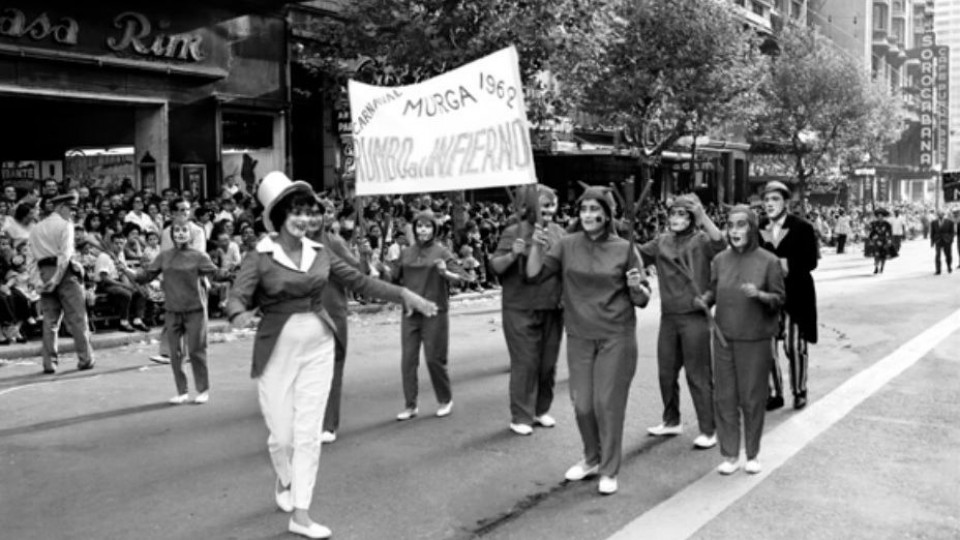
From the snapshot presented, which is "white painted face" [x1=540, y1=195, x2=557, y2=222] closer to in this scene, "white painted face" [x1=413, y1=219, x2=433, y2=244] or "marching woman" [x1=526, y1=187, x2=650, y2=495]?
"white painted face" [x1=413, y1=219, x2=433, y2=244]

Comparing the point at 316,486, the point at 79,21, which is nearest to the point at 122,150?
the point at 79,21

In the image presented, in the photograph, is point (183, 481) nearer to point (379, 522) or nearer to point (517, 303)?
point (379, 522)

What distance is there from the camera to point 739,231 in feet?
21.2

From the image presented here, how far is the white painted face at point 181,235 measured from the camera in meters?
8.80

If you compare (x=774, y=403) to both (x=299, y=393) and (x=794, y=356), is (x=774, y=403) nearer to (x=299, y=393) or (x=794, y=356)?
(x=794, y=356)

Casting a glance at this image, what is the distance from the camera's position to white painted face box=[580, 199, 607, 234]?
594cm

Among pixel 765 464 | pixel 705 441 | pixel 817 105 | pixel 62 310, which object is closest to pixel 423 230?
pixel 705 441

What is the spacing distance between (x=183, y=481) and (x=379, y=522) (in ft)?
5.12

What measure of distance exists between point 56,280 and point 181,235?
93.2 inches

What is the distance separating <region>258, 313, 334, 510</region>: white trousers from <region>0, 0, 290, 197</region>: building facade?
15088 millimetres

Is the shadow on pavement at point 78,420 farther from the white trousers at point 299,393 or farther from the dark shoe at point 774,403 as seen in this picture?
the dark shoe at point 774,403

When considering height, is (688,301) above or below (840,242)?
above

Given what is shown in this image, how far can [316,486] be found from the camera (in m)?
6.08

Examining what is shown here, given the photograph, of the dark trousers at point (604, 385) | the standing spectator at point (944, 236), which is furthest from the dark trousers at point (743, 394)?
the standing spectator at point (944, 236)
